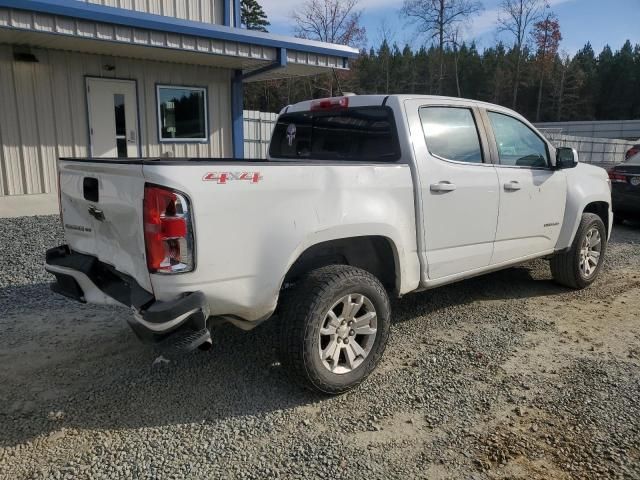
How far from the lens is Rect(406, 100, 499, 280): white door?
384 cm

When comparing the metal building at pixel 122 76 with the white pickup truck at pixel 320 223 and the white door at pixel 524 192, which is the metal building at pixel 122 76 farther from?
the white door at pixel 524 192

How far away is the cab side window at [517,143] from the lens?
15.2ft

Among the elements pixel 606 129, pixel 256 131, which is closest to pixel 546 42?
pixel 606 129

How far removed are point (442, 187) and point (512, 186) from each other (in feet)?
3.33

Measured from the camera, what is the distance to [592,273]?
5719 mm

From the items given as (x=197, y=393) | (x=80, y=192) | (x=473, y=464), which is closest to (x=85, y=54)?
(x=80, y=192)

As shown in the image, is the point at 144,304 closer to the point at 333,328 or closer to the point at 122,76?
the point at 333,328

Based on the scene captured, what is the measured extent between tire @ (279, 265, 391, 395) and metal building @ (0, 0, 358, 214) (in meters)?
6.86

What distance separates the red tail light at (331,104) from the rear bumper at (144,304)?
2.19 meters

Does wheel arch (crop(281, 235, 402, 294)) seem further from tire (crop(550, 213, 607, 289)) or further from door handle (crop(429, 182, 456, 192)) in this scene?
tire (crop(550, 213, 607, 289))

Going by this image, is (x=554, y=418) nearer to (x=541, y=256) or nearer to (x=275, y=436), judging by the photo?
(x=275, y=436)

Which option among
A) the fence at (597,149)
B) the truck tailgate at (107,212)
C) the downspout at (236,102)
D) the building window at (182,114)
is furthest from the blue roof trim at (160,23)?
the fence at (597,149)

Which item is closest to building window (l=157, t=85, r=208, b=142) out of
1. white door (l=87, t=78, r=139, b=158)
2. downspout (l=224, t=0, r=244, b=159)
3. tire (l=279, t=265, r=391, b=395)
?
white door (l=87, t=78, r=139, b=158)

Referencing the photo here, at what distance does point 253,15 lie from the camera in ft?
172
